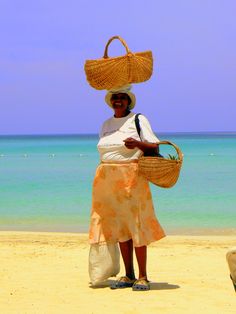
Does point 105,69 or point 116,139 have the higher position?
point 105,69

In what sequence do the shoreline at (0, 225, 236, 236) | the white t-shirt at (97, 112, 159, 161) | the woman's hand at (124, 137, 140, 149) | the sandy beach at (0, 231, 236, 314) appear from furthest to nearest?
the shoreline at (0, 225, 236, 236)
the white t-shirt at (97, 112, 159, 161)
the woman's hand at (124, 137, 140, 149)
the sandy beach at (0, 231, 236, 314)

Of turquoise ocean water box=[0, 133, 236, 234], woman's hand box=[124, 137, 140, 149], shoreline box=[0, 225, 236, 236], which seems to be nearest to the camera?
woman's hand box=[124, 137, 140, 149]

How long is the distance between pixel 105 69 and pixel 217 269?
91.5 inches

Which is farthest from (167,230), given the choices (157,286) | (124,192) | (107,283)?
(124,192)

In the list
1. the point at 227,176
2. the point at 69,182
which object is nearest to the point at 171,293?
the point at 69,182

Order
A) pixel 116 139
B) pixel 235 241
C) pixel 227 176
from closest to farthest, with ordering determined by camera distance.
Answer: pixel 116 139 → pixel 235 241 → pixel 227 176

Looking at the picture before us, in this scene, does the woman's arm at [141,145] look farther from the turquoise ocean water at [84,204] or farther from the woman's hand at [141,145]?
the turquoise ocean water at [84,204]

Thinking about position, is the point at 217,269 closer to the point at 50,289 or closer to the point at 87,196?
the point at 50,289

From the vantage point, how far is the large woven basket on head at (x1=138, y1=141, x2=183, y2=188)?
20.1ft

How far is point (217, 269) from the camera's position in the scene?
7379 mm

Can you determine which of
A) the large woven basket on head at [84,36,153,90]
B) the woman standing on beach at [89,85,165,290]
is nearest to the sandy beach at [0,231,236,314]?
the woman standing on beach at [89,85,165,290]

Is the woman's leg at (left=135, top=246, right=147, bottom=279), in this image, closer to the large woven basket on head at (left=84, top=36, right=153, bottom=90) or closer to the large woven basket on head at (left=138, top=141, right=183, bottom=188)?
the large woven basket on head at (left=138, top=141, right=183, bottom=188)

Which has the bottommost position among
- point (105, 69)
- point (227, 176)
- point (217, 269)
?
point (227, 176)

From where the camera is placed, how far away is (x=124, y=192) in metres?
6.25
